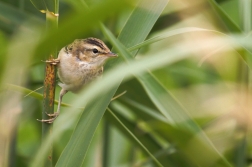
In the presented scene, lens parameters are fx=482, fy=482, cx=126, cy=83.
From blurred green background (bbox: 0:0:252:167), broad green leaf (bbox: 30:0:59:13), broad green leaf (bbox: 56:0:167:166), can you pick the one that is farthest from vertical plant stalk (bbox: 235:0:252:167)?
broad green leaf (bbox: 30:0:59:13)

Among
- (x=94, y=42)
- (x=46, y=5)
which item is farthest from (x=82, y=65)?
(x=46, y=5)

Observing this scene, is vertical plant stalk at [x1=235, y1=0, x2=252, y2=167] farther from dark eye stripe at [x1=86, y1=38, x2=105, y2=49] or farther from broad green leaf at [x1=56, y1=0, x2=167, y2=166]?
dark eye stripe at [x1=86, y1=38, x2=105, y2=49]

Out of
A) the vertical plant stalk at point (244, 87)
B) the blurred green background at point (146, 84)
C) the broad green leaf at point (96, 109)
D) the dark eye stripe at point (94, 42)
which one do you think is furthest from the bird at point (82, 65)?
the vertical plant stalk at point (244, 87)

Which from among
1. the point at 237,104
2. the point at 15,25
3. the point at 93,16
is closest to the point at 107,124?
the point at 15,25

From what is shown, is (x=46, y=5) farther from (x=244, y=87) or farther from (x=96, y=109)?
(x=244, y=87)

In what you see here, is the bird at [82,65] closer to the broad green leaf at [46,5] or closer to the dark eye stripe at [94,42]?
the dark eye stripe at [94,42]
